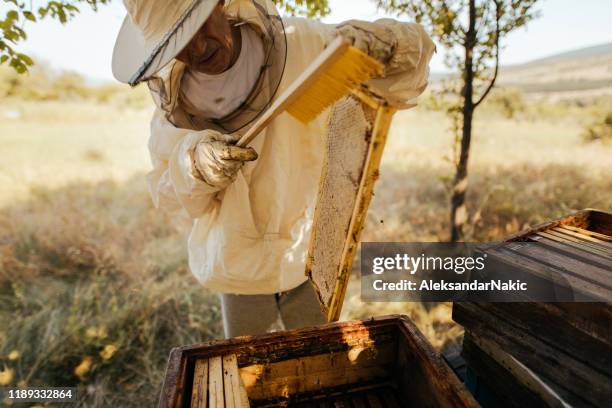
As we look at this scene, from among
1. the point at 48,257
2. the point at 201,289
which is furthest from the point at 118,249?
the point at 201,289

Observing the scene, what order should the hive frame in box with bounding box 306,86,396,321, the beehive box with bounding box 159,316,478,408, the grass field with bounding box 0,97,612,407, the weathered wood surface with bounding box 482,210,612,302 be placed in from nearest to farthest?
the hive frame in box with bounding box 306,86,396,321 → the weathered wood surface with bounding box 482,210,612,302 → the beehive box with bounding box 159,316,478,408 → the grass field with bounding box 0,97,612,407

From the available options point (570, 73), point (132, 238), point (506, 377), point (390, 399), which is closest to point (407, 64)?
point (506, 377)

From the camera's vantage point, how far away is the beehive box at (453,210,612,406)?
3.18 ft

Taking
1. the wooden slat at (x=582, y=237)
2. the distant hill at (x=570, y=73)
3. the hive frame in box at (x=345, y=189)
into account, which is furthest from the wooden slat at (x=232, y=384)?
the distant hill at (x=570, y=73)

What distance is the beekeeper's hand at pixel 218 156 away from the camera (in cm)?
136

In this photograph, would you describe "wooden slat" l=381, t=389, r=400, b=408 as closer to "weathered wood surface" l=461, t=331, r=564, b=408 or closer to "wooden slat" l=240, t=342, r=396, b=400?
"wooden slat" l=240, t=342, r=396, b=400

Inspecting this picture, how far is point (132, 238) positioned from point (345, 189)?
460 cm

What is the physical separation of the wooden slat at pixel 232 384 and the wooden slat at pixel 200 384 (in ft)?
0.22

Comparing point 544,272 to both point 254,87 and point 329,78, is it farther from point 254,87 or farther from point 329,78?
point 254,87

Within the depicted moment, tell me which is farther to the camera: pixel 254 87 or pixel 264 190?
pixel 264 190

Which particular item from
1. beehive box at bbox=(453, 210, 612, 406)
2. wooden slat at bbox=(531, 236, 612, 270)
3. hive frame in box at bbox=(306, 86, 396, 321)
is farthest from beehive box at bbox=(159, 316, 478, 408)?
wooden slat at bbox=(531, 236, 612, 270)

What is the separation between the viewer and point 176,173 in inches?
63.4

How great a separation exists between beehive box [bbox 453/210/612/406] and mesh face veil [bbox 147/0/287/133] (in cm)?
128

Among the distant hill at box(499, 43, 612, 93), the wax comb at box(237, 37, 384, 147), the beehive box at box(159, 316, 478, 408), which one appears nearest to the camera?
the wax comb at box(237, 37, 384, 147)
